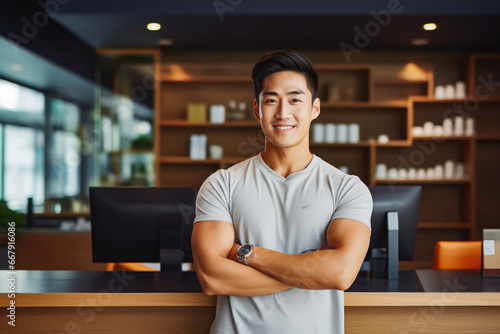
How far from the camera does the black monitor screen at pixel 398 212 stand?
1862 millimetres

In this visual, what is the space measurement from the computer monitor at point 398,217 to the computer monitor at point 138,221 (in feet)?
2.42

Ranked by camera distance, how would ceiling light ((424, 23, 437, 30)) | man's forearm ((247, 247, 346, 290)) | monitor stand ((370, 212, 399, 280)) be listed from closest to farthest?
man's forearm ((247, 247, 346, 290))
monitor stand ((370, 212, 399, 280))
ceiling light ((424, 23, 437, 30))

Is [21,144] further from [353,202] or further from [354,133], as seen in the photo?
[353,202]

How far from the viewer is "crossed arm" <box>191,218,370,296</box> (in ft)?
4.18

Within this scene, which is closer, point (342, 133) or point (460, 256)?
point (460, 256)

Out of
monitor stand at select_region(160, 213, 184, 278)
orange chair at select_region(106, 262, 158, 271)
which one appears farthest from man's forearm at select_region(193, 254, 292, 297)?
orange chair at select_region(106, 262, 158, 271)

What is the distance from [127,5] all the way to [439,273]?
3178mm

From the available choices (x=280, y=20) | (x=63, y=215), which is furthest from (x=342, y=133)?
(x=63, y=215)

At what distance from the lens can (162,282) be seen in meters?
1.75

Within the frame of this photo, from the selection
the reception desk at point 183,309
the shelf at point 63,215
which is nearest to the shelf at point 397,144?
the shelf at point 63,215

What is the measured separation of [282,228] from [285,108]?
36 centimetres

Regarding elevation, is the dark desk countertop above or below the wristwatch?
below

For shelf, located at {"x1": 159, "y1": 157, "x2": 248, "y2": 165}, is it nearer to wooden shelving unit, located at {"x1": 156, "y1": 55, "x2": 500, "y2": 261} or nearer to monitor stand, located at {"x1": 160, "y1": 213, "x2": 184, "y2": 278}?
wooden shelving unit, located at {"x1": 156, "y1": 55, "x2": 500, "y2": 261}

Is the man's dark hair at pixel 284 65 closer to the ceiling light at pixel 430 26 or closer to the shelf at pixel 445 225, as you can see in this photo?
the ceiling light at pixel 430 26
